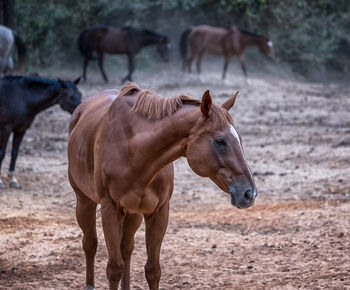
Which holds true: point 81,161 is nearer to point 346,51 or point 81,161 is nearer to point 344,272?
point 344,272

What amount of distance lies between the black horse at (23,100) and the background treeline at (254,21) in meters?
13.2

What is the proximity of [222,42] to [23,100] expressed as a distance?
524 inches

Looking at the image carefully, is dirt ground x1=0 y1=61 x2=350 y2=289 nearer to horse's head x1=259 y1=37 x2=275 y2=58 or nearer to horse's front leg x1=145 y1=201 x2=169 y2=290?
horse's front leg x1=145 y1=201 x2=169 y2=290

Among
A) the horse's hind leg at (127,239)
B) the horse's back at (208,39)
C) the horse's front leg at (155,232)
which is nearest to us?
the horse's front leg at (155,232)

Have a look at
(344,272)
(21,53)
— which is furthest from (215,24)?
(344,272)

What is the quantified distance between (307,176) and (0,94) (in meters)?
4.27

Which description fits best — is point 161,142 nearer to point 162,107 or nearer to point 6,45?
point 162,107

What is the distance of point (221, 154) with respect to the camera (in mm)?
3113

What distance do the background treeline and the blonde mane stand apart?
17.9 meters

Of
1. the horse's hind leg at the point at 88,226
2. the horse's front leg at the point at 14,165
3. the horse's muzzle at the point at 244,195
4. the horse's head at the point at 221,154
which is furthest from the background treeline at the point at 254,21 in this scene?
the horse's muzzle at the point at 244,195

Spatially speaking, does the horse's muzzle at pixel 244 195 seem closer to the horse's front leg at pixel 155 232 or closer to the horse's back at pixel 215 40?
the horse's front leg at pixel 155 232

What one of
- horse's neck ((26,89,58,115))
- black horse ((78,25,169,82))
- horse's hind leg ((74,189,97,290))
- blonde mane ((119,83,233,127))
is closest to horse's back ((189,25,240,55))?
black horse ((78,25,169,82))

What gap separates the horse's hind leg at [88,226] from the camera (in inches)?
169

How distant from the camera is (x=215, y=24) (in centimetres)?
2444
